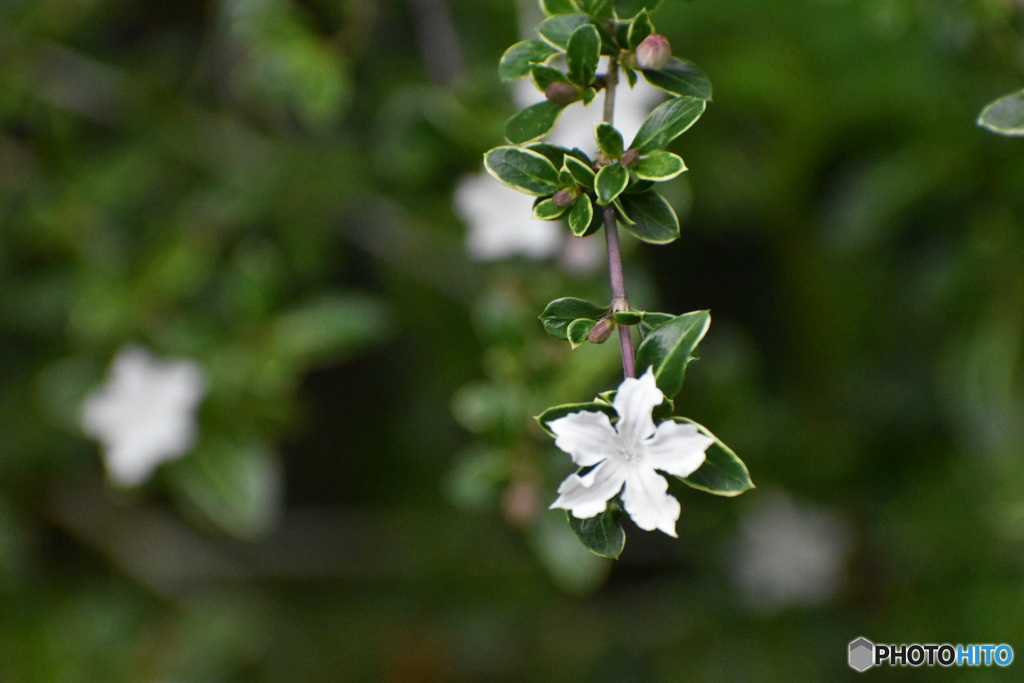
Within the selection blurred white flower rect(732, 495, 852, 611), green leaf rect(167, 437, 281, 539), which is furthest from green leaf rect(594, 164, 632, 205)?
blurred white flower rect(732, 495, 852, 611)

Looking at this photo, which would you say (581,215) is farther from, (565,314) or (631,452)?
(631,452)

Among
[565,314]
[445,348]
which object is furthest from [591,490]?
[445,348]

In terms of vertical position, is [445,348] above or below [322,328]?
above

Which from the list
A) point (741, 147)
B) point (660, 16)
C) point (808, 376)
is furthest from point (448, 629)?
point (660, 16)

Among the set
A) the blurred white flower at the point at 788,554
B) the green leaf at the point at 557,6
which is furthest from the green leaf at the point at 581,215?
the blurred white flower at the point at 788,554

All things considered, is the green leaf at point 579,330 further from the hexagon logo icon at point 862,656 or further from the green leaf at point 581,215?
the hexagon logo icon at point 862,656

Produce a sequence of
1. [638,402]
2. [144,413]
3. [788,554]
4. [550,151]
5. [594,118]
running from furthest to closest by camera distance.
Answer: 1. [788,554]
2. [144,413]
3. [594,118]
4. [550,151]
5. [638,402]
